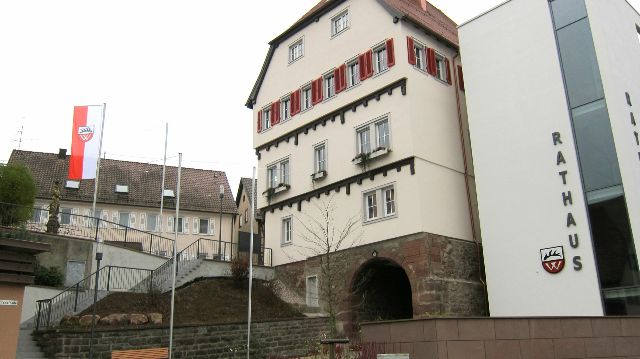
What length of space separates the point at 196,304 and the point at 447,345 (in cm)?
1292

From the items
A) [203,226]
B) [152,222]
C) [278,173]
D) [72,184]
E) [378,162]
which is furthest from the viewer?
[203,226]

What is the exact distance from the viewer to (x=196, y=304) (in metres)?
23.3

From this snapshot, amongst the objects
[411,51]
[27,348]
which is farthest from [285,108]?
[27,348]

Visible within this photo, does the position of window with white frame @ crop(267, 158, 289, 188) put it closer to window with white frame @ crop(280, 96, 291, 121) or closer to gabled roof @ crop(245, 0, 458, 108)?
window with white frame @ crop(280, 96, 291, 121)

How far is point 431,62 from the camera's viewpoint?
2622cm

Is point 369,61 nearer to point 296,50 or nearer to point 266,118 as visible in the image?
point 296,50

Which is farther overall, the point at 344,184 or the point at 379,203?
the point at 344,184

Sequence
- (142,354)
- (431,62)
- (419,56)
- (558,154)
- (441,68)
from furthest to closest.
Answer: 1. (441,68)
2. (431,62)
3. (419,56)
4. (558,154)
5. (142,354)

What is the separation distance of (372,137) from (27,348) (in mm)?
15132

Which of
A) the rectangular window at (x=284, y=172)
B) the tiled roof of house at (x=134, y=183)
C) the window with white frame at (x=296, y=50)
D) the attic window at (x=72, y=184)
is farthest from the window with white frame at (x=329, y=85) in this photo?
the attic window at (x=72, y=184)

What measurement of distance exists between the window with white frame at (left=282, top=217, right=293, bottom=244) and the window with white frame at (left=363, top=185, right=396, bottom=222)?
17.7 ft

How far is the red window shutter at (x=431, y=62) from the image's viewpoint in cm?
2600

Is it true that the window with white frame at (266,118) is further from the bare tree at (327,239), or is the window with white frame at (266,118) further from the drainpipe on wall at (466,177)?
the drainpipe on wall at (466,177)

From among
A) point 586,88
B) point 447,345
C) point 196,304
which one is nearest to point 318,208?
point 196,304
